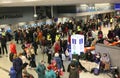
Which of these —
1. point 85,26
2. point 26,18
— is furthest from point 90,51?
point 26,18

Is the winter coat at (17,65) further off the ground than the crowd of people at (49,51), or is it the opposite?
the winter coat at (17,65)

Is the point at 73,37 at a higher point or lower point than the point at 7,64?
higher

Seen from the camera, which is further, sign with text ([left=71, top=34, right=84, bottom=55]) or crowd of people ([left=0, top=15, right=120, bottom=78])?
sign with text ([left=71, top=34, right=84, bottom=55])

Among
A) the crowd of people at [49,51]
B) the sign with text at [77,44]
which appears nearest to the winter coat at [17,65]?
the crowd of people at [49,51]

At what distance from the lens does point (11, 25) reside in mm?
24562

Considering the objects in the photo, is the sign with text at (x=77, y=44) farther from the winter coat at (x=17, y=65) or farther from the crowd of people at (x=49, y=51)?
the winter coat at (x=17, y=65)

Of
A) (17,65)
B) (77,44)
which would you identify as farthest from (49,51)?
(17,65)

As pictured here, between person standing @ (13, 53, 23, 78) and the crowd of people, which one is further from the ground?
person standing @ (13, 53, 23, 78)

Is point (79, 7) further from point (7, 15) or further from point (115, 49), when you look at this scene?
point (115, 49)

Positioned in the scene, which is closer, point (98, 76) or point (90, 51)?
point (98, 76)

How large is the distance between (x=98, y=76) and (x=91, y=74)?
41 cm

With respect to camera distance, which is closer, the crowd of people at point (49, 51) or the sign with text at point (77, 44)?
the crowd of people at point (49, 51)

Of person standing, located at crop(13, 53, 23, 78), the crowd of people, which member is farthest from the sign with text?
person standing, located at crop(13, 53, 23, 78)

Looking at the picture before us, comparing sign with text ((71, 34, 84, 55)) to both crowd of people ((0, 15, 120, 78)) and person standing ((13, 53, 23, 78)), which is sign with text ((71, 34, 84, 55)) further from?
person standing ((13, 53, 23, 78))
